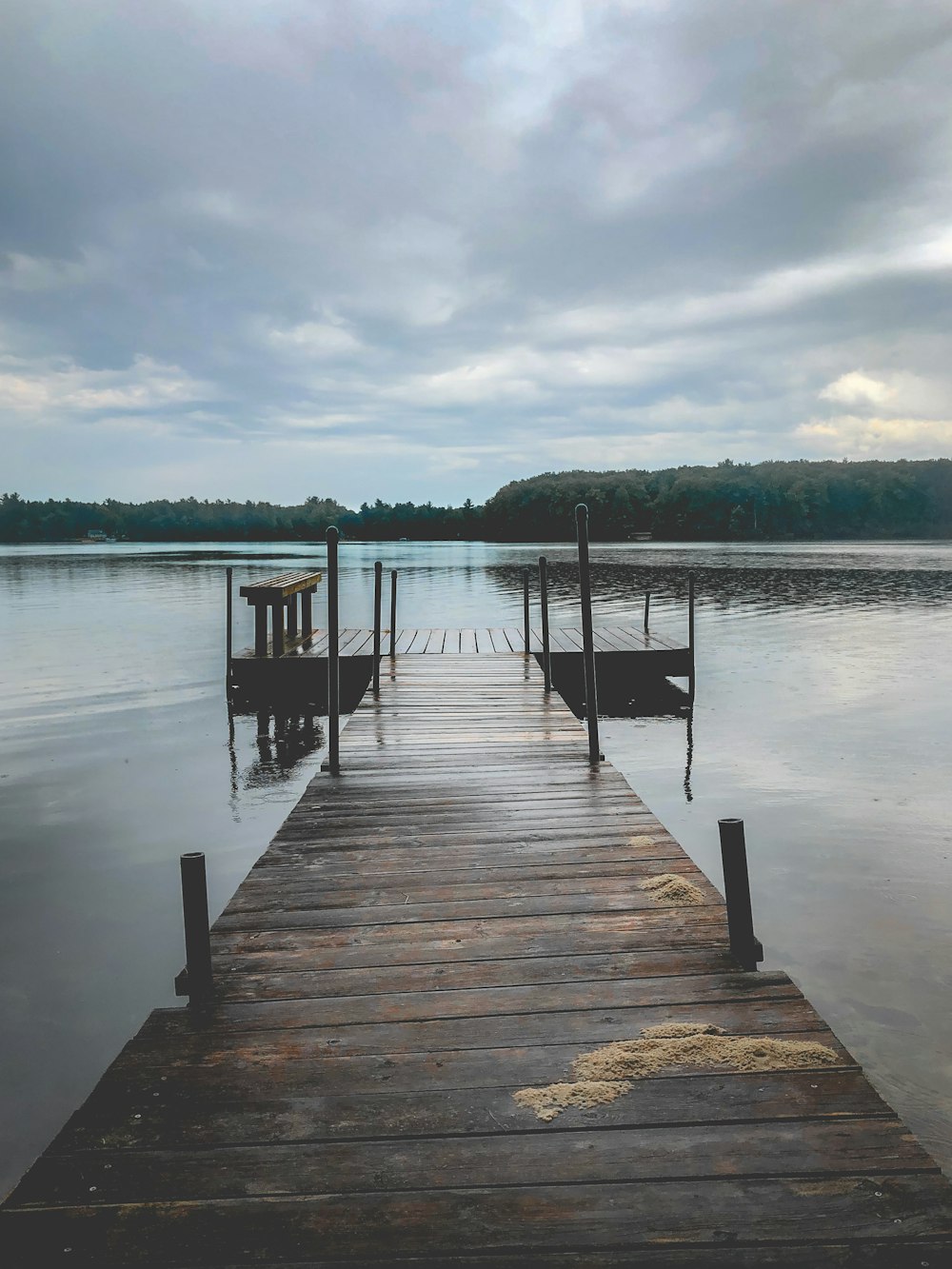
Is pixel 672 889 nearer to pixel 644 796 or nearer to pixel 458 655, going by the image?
pixel 644 796

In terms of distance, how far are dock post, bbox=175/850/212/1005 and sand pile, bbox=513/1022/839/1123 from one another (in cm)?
134

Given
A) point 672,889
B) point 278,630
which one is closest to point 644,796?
point 672,889

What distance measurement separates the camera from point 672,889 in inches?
154

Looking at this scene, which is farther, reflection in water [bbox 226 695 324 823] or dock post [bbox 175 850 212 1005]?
reflection in water [bbox 226 695 324 823]

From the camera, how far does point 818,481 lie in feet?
413

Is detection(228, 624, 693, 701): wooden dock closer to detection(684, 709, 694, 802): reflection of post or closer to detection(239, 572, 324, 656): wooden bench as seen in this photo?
detection(239, 572, 324, 656): wooden bench

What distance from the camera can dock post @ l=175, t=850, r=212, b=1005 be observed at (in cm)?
307

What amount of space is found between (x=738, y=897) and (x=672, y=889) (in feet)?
2.20

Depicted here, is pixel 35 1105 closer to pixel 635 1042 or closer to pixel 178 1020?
pixel 178 1020

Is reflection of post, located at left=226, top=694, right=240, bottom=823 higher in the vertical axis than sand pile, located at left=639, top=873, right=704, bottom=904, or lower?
lower

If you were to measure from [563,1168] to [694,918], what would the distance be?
1.67 metres

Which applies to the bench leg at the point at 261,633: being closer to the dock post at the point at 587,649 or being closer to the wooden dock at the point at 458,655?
the wooden dock at the point at 458,655

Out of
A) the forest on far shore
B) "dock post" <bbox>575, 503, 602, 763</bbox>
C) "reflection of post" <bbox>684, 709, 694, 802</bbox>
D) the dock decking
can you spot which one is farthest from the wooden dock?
the forest on far shore

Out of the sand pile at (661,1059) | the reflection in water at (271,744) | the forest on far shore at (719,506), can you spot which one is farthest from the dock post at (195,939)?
the forest on far shore at (719,506)
